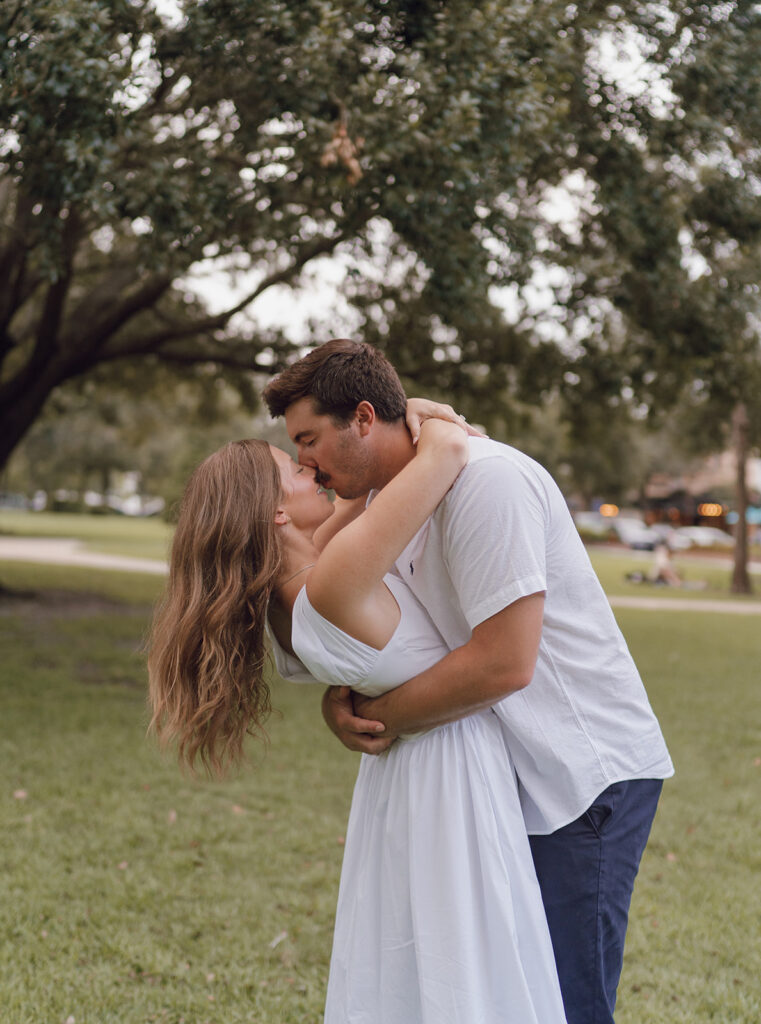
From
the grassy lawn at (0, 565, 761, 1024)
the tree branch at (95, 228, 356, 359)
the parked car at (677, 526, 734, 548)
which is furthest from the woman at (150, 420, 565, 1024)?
the parked car at (677, 526, 734, 548)

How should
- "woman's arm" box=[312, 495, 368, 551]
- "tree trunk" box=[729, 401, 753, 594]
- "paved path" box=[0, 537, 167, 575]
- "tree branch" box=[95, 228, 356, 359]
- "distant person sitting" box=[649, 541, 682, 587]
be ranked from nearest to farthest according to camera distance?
"woman's arm" box=[312, 495, 368, 551] → "tree branch" box=[95, 228, 356, 359] → "paved path" box=[0, 537, 167, 575] → "tree trunk" box=[729, 401, 753, 594] → "distant person sitting" box=[649, 541, 682, 587]

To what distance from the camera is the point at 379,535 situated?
2.04 metres

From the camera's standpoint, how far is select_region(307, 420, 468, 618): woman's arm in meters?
2.04

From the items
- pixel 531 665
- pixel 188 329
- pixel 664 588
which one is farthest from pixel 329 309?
pixel 664 588

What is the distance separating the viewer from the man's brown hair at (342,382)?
89.5 inches

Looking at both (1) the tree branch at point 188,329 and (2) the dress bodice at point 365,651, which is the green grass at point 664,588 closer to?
(1) the tree branch at point 188,329

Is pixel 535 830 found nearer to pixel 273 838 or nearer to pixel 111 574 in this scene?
pixel 273 838

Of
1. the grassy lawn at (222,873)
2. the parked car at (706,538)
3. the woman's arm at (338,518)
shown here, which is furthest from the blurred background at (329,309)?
the parked car at (706,538)

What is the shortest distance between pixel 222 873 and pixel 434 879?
3.25m

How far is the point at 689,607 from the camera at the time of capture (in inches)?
788

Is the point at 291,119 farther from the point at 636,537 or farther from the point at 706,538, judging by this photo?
the point at 706,538

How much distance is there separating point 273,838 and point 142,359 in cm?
1294

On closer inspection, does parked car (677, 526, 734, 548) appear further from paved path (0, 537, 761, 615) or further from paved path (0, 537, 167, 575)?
paved path (0, 537, 167, 575)

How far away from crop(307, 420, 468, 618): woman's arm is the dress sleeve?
65 mm
